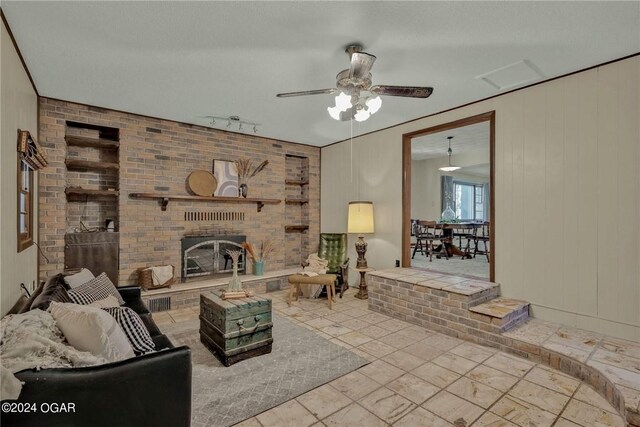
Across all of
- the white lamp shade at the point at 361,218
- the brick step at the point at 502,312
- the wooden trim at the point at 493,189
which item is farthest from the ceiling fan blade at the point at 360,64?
the white lamp shade at the point at 361,218

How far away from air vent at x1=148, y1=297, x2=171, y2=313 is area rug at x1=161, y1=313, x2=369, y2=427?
33.0 inches

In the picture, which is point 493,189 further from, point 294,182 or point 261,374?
point 294,182

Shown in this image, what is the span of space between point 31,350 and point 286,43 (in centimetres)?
236

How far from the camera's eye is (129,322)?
1.90m

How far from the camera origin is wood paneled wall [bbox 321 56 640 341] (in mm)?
2666

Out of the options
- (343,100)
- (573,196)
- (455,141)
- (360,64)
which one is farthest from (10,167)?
(455,141)

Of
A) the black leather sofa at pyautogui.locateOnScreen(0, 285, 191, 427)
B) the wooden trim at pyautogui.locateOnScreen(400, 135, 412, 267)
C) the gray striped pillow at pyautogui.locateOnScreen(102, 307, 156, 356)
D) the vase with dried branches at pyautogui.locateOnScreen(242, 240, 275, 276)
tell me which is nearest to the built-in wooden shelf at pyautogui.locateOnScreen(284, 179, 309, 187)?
the vase with dried branches at pyautogui.locateOnScreen(242, 240, 275, 276)

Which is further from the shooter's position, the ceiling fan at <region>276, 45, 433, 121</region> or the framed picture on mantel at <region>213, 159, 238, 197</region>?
the framed picture on mantel at <region>213, 159, 238, 197</region>

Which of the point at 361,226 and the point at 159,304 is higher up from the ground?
the point at 361,226

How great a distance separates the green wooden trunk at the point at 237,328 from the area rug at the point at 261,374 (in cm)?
A: 8

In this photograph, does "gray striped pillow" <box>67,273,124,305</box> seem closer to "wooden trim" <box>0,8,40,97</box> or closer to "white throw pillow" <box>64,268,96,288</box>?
"white throw pillow" <box>64,268,96,288</box>

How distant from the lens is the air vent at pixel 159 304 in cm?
393

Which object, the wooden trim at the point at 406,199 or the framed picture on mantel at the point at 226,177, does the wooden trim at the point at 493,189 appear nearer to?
the wooden trim at the point at 406,199

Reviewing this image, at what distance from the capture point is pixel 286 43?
2.39 meters
